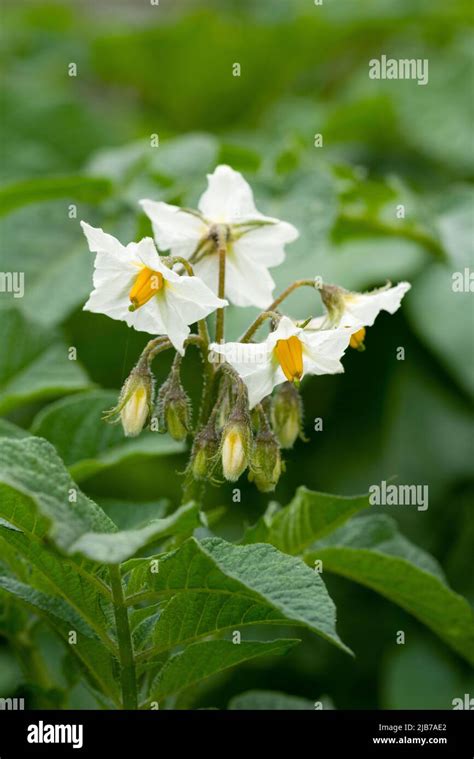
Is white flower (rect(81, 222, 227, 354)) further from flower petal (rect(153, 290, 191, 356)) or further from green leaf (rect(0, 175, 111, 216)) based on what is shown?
green leaf (rect(0, 175, 111, 216))

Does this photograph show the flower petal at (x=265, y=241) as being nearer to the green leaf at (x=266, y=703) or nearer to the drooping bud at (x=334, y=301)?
the drooping bud at (x=334, y=301)

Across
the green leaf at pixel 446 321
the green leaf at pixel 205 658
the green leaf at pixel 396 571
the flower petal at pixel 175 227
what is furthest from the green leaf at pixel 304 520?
the green leaf at pixel 446 321

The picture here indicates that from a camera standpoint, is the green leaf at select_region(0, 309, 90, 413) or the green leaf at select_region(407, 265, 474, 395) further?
the green leaf at select_region(407, 265, 474, 395)

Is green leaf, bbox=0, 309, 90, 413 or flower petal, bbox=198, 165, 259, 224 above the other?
flower petal, bbox=198, 165, 259, 224

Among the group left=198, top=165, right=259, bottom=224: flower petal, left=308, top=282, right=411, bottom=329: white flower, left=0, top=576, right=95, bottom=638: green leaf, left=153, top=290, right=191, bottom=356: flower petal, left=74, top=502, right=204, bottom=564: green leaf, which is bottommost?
left=0, top=576, right=95, bottom=638: green leaf
